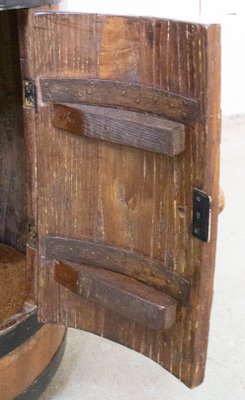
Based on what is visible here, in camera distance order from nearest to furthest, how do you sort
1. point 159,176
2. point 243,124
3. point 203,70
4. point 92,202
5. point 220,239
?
1. point 203,70
2. point 159,176
3. point 92,202
4. point 220,239
5. point 243,124

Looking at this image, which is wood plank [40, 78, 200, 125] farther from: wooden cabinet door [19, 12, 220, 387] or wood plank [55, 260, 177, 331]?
wood plank [55, 260, 177, 331]

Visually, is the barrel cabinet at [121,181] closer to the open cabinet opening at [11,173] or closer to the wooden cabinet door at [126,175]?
the wooden cabinet door at [126,175]

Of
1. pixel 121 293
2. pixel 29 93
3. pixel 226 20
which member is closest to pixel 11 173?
pixel 29 93

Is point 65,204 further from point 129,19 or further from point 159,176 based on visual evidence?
point 129,19

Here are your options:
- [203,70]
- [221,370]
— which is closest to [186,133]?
[203,70]

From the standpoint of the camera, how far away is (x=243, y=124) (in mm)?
3773

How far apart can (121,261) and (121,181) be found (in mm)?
154

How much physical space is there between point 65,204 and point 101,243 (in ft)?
0.34

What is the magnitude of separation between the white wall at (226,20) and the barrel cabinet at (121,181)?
85.7 inches

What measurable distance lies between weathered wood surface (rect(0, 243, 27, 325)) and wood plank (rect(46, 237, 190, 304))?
28cm

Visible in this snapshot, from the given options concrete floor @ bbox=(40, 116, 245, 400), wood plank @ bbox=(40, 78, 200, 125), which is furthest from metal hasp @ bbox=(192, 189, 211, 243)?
concrete floor @ bbox=(40, 116, 245, 400)

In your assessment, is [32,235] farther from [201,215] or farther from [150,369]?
[150,369]

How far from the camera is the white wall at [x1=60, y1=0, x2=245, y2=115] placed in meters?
3.34

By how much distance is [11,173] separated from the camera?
179cm
